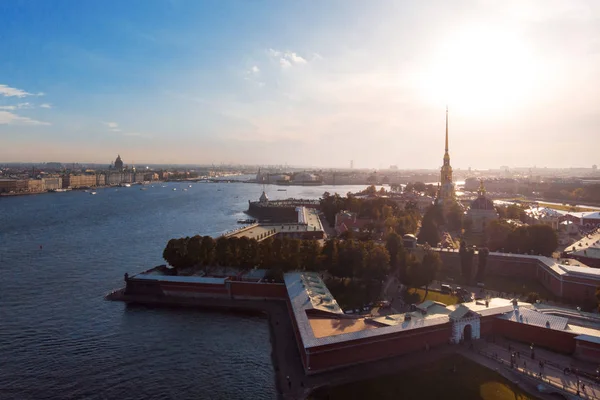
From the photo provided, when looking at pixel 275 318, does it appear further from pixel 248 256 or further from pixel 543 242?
pixel 543 242

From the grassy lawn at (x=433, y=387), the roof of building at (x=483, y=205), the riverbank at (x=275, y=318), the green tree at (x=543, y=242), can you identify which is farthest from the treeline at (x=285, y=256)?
the roof of building at (x=483, y=205)

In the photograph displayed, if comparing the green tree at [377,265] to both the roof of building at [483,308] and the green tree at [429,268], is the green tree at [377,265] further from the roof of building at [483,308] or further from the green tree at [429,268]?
the roof of building at [483,308]

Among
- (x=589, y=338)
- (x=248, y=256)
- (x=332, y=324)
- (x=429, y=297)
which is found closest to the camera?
(x=589, y=338)

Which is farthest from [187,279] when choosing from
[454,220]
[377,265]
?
[454,220]

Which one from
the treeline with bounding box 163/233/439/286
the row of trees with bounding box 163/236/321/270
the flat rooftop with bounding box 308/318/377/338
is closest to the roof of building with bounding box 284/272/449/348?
the flat rooftop with bounding box 308/318/377/338

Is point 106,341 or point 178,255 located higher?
point 178,255

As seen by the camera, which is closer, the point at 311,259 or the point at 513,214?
the point at 311,259

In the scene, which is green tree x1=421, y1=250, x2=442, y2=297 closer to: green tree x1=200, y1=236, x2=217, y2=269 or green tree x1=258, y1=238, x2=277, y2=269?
green tree x1=258, y1=238, x2=277, y2=269

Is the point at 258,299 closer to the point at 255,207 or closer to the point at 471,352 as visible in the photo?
the point at 471,352
